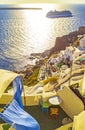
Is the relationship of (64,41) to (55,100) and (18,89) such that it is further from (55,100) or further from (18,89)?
(18,89)

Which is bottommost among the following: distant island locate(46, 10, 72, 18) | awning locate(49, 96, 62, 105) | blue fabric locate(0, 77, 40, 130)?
awning locate(49, 96, 62, 105)

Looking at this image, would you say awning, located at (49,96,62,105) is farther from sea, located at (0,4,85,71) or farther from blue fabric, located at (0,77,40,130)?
sea, located at (0,4,85,71)

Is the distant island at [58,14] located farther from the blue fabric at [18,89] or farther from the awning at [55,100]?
the blue fabric at [18,89]

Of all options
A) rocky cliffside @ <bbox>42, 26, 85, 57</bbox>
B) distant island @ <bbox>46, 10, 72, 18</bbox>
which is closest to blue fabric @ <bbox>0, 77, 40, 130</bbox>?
rocky cliffside @ <bbox>42, 26, 85, 57</bbox>

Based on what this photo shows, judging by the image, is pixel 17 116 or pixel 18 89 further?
pixel 18 89

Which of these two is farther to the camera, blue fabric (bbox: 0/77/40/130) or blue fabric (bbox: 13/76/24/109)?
blue fabric (bbox: 13/76/24/109)

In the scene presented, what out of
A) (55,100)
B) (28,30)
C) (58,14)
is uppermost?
(58,14)

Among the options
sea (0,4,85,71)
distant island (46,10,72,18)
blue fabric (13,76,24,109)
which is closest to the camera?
blue fabric (13,76,24,109)

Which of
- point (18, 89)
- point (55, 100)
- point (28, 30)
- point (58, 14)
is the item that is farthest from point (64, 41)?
point (18, 89)

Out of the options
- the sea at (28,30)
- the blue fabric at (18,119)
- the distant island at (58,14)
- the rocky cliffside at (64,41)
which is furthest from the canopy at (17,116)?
the distant island at (58,14)
